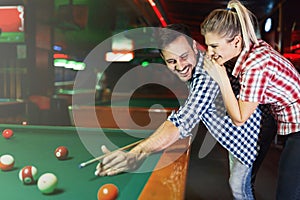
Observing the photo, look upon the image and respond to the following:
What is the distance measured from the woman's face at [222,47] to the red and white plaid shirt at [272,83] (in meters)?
0.08

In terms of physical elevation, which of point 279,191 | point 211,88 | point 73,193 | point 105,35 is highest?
point 105,35

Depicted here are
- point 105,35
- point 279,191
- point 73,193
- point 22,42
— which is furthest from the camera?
point 105,35

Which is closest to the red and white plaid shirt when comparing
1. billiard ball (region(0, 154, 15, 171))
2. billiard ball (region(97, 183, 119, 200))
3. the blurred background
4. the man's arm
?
the man's arm

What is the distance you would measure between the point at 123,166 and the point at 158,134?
32 centimetres

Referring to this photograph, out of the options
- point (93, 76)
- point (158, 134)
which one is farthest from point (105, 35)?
point (158, 134)

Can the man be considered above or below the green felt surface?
above

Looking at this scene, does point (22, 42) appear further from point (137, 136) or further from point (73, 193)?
point (73, 193)

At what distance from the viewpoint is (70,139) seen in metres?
2.05

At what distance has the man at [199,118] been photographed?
1577 millimetres

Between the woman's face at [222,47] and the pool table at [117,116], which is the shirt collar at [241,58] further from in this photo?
the pool table at [117,116]

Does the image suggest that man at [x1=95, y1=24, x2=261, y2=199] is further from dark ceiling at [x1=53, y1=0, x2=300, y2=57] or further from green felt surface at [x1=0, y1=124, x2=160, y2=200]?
dark ceiling at [x1=53, y1=0, x2=300, y2=57]

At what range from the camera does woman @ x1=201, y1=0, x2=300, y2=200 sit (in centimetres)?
142

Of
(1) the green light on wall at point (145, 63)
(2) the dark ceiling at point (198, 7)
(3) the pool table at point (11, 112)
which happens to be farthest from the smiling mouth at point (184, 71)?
(1) the green light on wall at point (145, 63)

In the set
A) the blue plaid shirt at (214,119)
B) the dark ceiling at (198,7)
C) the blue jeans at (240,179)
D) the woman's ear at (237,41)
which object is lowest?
the blue jeans at (240,179)
